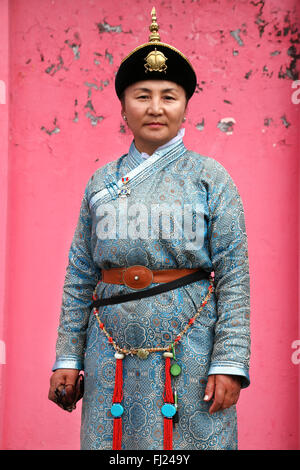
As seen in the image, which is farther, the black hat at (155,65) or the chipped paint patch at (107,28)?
the chipped paint patch at (107,28)

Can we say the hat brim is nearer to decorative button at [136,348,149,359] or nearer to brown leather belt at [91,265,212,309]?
brown leather belt at [91,265,212,309]

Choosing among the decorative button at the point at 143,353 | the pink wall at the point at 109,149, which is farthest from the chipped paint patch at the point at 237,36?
the decorative button at the point at 143,353

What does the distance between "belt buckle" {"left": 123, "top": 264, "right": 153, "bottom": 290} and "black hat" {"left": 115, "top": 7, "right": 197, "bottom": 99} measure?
0.67 m

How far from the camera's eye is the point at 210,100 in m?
3.19

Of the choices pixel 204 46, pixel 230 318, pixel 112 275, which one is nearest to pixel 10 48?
pixel 204 46

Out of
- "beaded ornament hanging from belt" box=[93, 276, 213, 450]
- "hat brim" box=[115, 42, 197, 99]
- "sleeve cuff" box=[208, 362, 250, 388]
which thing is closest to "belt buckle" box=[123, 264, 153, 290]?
"beaded ornament hanging from belt" box=[93, 276, 213, 450]

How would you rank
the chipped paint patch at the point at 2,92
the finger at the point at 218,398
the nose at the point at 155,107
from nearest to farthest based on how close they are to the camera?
the finger at the point at 218,398 → the nose at the point at 155,107 → the chipped paint patch at the point at 2,92

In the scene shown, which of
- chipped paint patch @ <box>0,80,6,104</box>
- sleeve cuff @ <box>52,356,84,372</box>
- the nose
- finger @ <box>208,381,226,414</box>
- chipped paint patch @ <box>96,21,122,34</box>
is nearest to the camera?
finger @ <box>208,381,226,414</box>

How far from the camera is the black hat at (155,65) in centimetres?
209

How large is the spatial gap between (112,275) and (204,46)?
164 centimetres

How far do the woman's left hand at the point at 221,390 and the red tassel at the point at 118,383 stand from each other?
11.3 inches

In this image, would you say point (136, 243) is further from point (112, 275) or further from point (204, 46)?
point (204, 46)

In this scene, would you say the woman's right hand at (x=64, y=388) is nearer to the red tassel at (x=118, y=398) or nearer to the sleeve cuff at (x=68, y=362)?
the sleeve cuff at (x=68, y=362)

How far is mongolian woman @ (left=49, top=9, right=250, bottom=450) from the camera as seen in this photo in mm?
1958
